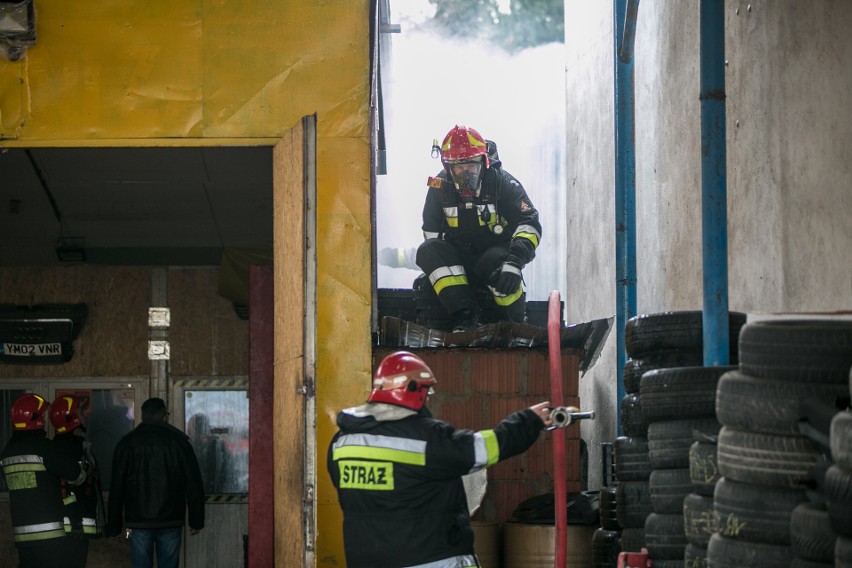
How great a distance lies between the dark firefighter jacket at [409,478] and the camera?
21.3 ft

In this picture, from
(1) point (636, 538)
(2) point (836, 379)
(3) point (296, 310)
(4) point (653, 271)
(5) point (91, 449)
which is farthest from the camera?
(5) point (91, 449)

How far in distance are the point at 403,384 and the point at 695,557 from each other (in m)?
1.82

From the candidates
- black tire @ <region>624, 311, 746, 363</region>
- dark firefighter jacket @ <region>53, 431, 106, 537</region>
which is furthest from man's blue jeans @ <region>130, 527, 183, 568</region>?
black tire @ <region>624, 311, 746, 363</region>

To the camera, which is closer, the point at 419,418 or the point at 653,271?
the point at 419,418

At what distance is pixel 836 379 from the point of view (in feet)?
16.1

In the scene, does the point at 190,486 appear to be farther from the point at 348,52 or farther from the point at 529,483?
the point at 348,52

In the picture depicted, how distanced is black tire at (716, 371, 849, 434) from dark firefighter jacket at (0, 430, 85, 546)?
7172mm

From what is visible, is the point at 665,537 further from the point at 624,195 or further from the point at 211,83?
the point at 211,83

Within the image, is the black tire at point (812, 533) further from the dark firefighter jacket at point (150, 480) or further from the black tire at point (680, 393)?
the dark firefighter jacket at point (150, 480)

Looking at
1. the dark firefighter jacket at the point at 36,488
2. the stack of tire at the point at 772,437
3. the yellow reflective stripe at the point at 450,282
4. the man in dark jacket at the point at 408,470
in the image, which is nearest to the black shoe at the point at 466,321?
the yellow reflective stripe at the point at 450,282

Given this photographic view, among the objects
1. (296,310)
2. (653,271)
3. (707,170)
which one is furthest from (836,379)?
(653,271)

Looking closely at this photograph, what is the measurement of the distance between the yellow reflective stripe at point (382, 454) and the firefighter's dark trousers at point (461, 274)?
3.65 meters

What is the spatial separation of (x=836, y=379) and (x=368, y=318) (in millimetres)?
4358

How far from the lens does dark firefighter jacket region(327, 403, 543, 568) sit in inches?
255
